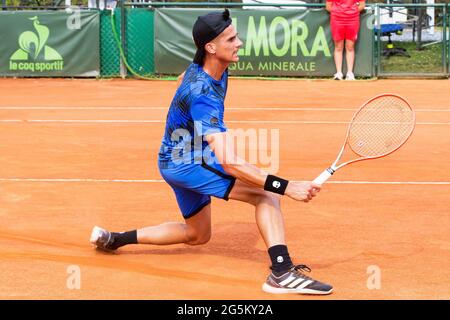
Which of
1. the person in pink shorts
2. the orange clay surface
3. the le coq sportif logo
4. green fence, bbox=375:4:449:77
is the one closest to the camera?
the orange clay surface

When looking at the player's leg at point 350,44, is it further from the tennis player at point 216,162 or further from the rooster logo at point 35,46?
the tennis player at point 216,162

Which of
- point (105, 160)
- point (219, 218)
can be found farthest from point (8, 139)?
point (219, 218)

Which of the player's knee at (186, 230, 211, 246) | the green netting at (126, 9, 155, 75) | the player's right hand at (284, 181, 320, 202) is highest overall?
the green netting at (126, 9, 155, 75)

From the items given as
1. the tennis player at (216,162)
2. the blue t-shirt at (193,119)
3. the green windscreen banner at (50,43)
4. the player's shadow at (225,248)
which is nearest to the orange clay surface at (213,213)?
the player's shadow at (225,248)

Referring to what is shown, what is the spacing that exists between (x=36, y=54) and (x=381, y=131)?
13.5 metres

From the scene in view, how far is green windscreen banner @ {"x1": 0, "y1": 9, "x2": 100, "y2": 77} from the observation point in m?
18.4

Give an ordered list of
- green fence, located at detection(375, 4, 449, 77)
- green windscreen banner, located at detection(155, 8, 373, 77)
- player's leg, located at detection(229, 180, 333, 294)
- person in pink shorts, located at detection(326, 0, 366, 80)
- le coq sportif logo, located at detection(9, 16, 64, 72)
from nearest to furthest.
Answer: player's leg, located at detection(229, 180, 333, 294), person in pink shorts, located at detection(326, 0, 366, 80), green windscreen banner, located at detection(155, 8, 373, 77), green fence, located at detection(375, 4, 449, 77), le coq sportif logo, located at detection(9, 16, 64, 72)

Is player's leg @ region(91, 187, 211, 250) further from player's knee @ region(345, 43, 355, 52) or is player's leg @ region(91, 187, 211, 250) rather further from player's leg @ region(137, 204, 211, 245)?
player's knee @ region(345, 43, 355, 52)

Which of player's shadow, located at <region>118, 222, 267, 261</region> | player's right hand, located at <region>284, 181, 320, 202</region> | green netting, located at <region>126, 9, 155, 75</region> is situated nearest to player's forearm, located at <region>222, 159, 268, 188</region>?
player's right hand, located at <region>284, 181, 320, 202</region>

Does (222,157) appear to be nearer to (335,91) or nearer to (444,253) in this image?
(444,253)

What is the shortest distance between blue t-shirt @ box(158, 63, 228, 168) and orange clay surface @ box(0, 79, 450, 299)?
775mm

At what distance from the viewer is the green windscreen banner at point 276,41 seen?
707 inches

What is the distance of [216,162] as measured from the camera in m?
5.71

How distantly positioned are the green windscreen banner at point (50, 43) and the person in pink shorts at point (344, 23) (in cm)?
477
